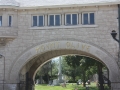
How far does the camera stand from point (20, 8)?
Result: 2039 cm

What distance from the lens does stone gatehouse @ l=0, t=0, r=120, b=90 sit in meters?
19.5

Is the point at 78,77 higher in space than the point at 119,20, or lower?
lower

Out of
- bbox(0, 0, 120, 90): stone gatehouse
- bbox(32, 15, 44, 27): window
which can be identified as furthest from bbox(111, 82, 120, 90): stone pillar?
bbox(32, 15, 44, 27): window

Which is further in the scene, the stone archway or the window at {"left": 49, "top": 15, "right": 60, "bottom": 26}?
the window at {"left": 49, "top": 15, "right": 60, "bottom": 26}

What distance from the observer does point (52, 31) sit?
20219 millimetres

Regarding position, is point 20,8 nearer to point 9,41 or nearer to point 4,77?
point 9,41

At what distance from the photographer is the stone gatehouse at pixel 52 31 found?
64.0ft

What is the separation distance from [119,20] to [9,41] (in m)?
7.56

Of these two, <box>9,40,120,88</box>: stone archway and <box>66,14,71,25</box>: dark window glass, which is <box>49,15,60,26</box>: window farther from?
<box>9,40,120,88</box>: stone archway

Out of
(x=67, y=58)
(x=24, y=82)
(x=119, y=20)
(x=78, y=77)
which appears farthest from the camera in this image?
(x=78, y=77)

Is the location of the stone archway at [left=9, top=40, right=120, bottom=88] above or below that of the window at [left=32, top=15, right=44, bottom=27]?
below

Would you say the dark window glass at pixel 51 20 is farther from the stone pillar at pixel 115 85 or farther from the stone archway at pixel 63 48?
the stone pillar at pixel 115 85

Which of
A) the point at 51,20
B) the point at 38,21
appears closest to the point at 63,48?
the point at 51,20

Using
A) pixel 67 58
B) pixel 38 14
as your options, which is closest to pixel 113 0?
pixel 38 14
